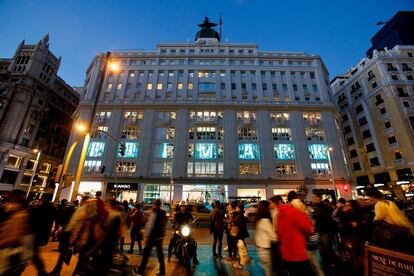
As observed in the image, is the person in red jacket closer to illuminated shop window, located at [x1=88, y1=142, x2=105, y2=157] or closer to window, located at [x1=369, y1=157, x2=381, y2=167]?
illuminated shop window, located at [x1=88, y1=142, x2=105, y2=157]

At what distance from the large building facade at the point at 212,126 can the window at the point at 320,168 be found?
0.17 metres

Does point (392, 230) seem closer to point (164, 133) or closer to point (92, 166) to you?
point (164, 133)

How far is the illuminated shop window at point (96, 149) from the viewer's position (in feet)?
112

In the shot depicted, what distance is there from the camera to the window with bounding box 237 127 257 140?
35922 millimetres

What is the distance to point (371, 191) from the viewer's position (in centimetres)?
417

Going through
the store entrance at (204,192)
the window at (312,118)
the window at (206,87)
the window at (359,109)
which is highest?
the window at (206,87)

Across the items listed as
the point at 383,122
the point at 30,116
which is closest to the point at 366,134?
the point at 383,122

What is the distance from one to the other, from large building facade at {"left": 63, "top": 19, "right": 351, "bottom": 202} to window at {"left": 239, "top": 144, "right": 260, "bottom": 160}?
181 mm

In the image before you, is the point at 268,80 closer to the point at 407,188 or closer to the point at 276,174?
the point at 276,174

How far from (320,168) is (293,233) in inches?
1390

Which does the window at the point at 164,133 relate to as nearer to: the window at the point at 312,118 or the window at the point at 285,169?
the window at the point at 285,169

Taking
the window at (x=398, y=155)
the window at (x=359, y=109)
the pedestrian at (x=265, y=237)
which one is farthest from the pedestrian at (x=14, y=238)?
the window at (x=359, y=109)

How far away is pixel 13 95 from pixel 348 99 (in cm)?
7690

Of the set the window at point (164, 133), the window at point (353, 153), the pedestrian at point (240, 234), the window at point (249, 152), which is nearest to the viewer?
the pedestrian at point (240, 234)
